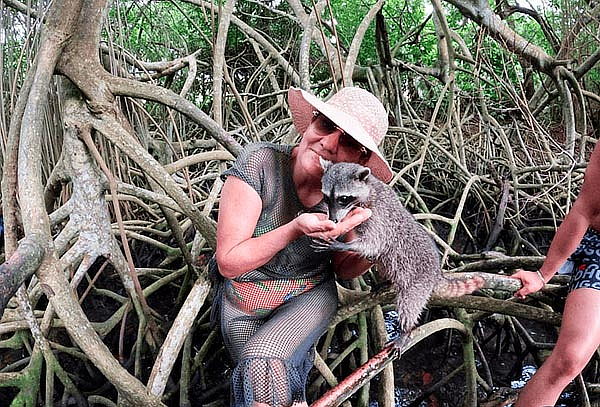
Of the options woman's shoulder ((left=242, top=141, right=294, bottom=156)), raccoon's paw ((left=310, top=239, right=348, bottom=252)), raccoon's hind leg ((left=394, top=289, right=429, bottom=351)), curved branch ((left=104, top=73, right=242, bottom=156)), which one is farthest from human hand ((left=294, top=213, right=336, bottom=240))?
curved branch ((left=104, top=73, right=242, bottom=156))

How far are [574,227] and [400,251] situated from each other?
1.63 feet

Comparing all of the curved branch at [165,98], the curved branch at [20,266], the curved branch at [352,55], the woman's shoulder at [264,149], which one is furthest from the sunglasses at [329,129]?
the curved branch at [352,55]

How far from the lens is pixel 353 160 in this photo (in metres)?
1.32

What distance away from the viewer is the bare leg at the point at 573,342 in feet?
4.99

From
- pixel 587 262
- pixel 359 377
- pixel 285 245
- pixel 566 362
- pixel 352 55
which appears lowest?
pixel 566 362

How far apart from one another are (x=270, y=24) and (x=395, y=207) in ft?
11.3

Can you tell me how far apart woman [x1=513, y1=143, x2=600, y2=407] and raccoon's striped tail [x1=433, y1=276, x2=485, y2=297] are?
15 cm

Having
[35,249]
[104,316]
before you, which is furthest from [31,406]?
[104,316]

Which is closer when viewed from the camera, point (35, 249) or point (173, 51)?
point (35, 249)

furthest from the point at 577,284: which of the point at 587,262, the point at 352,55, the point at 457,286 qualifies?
the point at 352,55

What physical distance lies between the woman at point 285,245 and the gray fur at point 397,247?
64mm

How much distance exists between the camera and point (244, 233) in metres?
1.23

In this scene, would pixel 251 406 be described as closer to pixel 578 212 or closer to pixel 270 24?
pixel 578 212

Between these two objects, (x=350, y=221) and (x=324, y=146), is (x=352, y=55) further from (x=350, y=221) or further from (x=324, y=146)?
(x=350, y=221)
